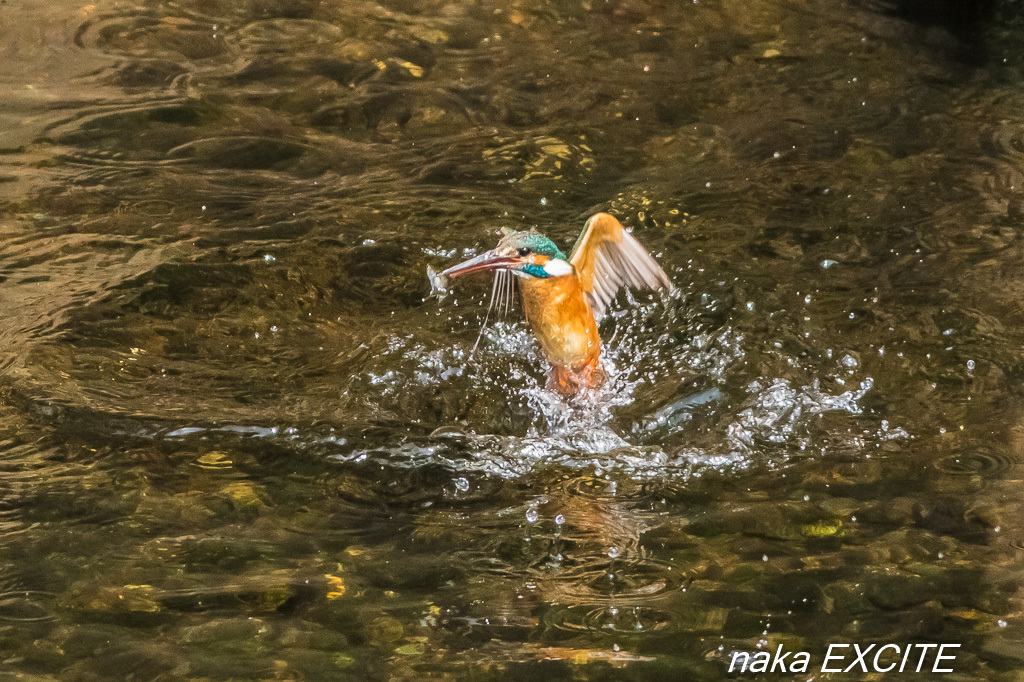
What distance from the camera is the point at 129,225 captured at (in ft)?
14.9

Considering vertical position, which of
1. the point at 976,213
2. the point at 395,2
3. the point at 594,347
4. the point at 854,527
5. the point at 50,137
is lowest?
the point at 854,527

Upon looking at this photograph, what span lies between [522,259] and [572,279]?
0.26 meters

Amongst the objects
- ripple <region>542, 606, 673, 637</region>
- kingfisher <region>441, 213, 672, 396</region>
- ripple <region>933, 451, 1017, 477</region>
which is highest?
kingfisher <region>441, 213, 672, 396</region>

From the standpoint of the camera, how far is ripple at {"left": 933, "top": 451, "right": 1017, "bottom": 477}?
298 centimetres

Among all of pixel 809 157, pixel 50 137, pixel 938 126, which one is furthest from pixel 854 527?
pixel 50 137

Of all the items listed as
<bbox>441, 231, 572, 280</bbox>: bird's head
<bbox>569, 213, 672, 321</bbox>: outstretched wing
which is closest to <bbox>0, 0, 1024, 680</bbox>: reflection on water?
<bbox>569, 213, 672, 321</bbox>: outstretched wing

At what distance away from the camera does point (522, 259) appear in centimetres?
321

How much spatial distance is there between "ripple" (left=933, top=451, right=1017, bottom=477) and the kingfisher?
1177mm

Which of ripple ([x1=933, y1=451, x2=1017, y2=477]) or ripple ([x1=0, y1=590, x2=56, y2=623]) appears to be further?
ripple ([x1=933, y1=451, x2=1017, y2=477])

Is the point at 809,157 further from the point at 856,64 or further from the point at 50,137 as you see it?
the point at 50,137

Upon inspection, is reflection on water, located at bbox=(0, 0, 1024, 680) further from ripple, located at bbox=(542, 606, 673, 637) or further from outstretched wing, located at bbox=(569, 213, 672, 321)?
outstretched wing, located at bbox=(569, 213, 672, 321)

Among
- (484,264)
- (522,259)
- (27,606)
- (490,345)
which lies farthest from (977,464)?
(27,606)

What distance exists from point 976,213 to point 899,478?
1.99 metres

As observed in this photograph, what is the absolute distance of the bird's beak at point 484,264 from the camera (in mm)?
3174
